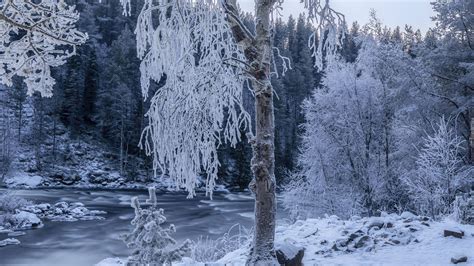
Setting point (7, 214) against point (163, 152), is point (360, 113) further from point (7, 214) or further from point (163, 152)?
point (7, 214)

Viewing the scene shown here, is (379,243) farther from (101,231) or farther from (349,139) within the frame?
(101,231)

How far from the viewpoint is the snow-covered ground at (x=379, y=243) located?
618cm

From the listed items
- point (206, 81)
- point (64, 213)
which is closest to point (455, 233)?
point (206, 81)

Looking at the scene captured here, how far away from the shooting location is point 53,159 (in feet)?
156

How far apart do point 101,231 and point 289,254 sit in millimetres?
15897

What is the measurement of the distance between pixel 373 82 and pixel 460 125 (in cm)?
458

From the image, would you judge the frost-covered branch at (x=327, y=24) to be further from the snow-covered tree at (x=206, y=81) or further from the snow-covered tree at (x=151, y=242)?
the snow-covered tree at (x=151, y=242)

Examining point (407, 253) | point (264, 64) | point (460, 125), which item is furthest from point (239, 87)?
point (460, 125)

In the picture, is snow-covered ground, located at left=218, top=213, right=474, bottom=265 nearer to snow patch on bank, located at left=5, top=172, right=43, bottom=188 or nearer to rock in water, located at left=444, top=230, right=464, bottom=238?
rock in water, located at left=444, top=230, right=464, bottom=238

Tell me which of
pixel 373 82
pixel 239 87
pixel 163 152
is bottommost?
pixel 163 152

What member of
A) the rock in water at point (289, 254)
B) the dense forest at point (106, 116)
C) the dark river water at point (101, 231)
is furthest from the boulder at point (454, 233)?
the dense forest at point (106, 116)

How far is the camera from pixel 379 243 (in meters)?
7.04

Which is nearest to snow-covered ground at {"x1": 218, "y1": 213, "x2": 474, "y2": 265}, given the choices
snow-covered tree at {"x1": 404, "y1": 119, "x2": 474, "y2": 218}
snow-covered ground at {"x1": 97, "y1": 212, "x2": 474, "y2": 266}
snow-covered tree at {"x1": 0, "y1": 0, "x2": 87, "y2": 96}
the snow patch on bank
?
snow-covered ground at {"x1": 97, "y1": 212, "x2": 474, "y2": 266}

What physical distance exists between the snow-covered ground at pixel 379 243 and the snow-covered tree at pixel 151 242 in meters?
1.37
